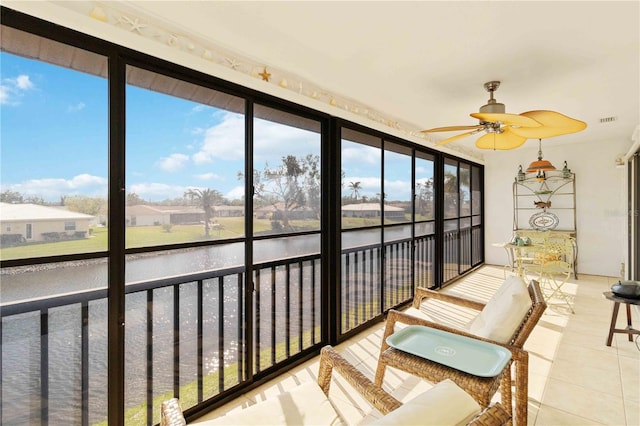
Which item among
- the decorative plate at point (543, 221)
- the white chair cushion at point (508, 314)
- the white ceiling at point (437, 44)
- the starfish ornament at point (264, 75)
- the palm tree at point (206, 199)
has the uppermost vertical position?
the white ceiling at point (437, 44)

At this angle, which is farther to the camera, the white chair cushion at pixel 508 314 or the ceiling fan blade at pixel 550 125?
the ceiling fan blade at pixel 550 125

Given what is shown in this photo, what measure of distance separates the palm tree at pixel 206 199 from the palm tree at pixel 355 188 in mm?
1626

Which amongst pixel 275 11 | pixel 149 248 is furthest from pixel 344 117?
pixel 149 248

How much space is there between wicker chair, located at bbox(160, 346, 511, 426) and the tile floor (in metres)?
0.29

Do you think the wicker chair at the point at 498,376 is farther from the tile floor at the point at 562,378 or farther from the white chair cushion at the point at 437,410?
the white chair cushion at the point at 437,410

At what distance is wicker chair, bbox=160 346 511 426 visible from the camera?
0.96m

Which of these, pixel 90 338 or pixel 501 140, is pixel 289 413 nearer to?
pixel 90 338

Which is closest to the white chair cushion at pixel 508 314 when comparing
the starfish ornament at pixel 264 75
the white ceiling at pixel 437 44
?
the white ceiling at pixel 437 44

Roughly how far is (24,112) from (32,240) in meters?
0.60

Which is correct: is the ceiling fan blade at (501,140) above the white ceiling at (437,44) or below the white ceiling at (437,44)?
below

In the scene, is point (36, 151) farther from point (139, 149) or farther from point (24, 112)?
point (139, 149)

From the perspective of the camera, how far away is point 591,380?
257 cm

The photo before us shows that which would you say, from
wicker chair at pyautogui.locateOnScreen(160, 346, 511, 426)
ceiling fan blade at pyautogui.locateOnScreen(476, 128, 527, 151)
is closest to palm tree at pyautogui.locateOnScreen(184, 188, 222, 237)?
wicker chair at pyautogui.locateOnScreen(160, 346, 511, 426)

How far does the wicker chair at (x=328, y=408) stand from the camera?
965mm
